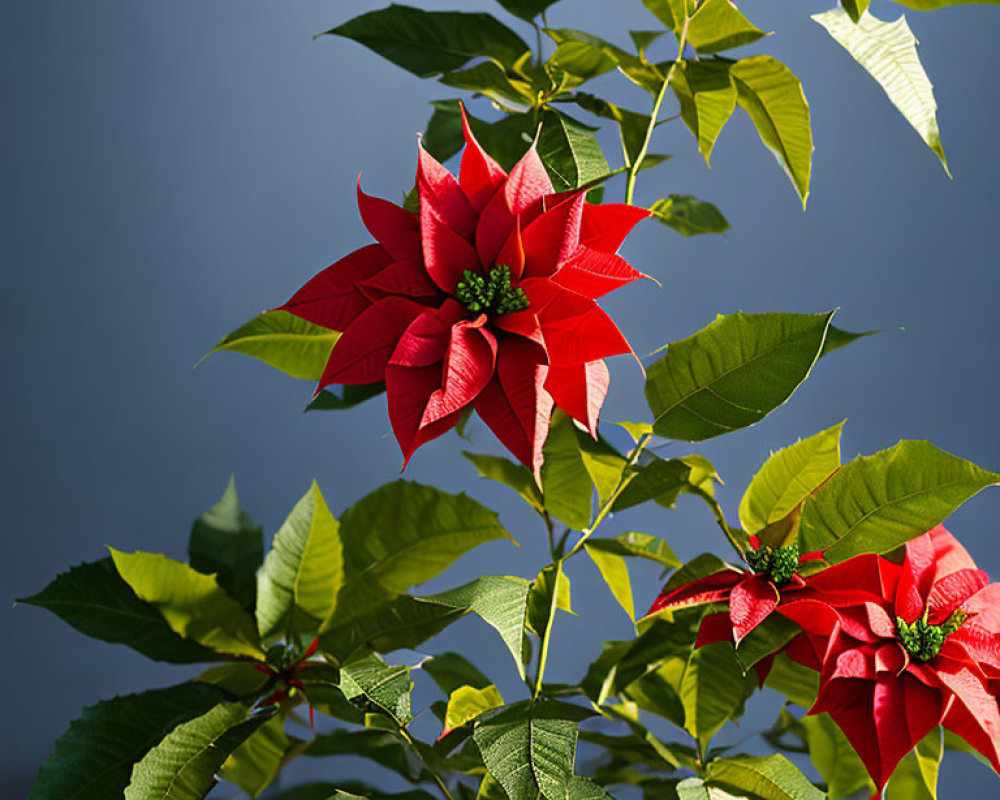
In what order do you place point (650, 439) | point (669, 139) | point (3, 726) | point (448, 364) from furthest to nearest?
1. point (669, 139)
2. point (3, 726)
3. point (650, 439)
4. point (448, 364)

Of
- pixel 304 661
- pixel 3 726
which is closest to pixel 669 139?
pixel 304 661

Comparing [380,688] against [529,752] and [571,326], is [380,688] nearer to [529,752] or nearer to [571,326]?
[529,752]

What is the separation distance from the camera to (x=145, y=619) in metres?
0.55

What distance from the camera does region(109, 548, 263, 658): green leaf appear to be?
1.65ft

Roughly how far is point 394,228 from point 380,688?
0.21m

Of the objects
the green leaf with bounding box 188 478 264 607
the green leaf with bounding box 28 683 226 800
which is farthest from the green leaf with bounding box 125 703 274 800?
the green leaf with bounding box 188 478 264 607

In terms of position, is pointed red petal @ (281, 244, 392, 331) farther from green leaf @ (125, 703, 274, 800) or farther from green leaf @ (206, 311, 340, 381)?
green leaf @ (125, 703, 274, 800)

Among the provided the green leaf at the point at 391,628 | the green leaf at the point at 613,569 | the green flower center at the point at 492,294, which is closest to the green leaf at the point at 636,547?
the green leaf at the point at 613,569

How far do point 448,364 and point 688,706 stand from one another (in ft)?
0.96

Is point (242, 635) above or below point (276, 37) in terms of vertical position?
below

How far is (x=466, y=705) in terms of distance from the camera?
440 mm

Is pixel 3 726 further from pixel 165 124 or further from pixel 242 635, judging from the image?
pixel 165 124

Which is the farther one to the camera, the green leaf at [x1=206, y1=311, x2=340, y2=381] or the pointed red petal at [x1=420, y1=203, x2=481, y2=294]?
the green leaf at [x1=206, y1=311, x2=340, y2=381]

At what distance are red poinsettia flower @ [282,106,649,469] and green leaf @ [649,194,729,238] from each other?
0.22 meters
